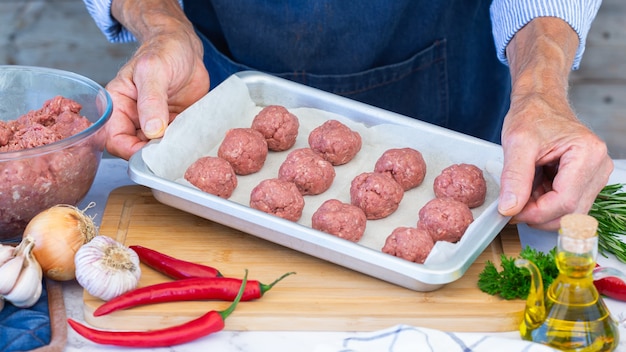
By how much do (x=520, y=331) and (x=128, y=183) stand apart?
1.29 m

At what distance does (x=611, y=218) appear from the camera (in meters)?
2.31

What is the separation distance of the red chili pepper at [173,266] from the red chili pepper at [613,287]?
2.96 feet

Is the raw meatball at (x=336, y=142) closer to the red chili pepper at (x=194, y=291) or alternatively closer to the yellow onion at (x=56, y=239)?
the red chili pepper at (x=194, y=291)

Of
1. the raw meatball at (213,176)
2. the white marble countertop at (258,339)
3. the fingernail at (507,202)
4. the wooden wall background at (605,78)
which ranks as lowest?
the wooden wall background at (605,78)

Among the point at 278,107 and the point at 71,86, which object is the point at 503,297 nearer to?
the point at 278,107

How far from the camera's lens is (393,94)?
3074 millimetres

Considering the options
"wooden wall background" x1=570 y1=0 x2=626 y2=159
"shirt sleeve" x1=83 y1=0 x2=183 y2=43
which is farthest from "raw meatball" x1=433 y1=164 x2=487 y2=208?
"wooden wall background" x1=570 y1=0 x2=626 y2=159

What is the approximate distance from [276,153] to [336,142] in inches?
9.3

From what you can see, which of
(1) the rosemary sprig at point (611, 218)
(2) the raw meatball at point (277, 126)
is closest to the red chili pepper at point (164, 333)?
(2) the raw meatball at point (277, 126)

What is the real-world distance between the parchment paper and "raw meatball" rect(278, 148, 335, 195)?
0.04m

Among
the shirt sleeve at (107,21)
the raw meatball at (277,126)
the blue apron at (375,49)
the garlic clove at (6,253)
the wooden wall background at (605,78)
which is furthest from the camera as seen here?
the wooden wall background at (605,78)

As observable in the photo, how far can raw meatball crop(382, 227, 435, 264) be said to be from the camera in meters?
2.05

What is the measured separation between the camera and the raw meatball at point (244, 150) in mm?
2420

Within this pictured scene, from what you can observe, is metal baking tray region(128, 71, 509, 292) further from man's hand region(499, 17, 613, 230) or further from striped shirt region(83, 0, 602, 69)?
striped shirt region(83, 0, 602, 69)
